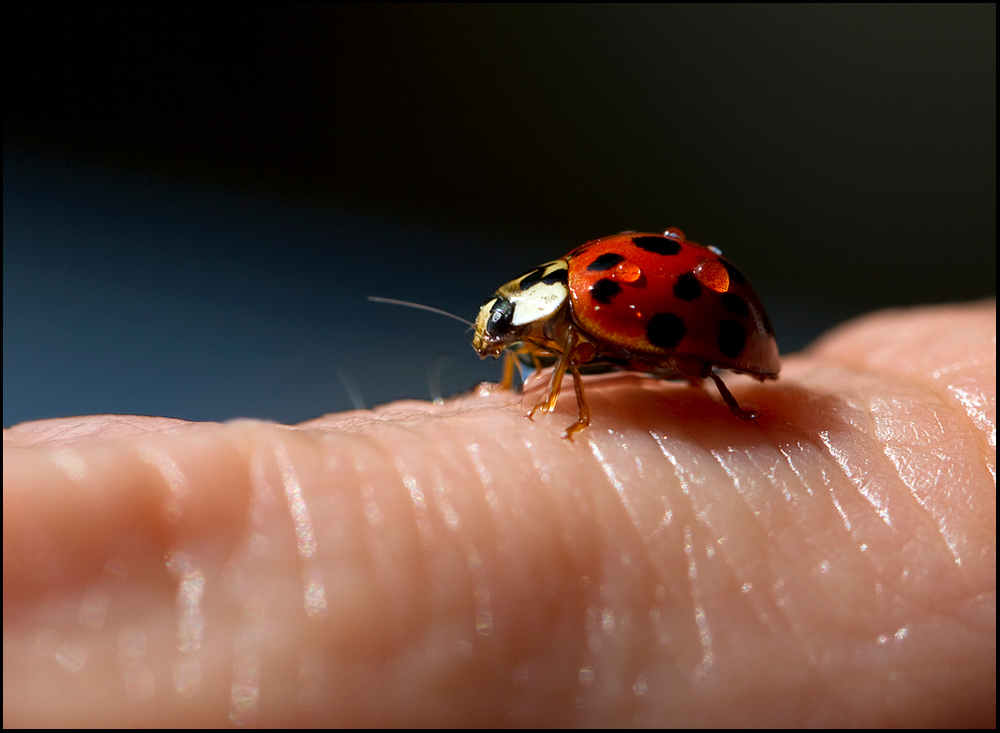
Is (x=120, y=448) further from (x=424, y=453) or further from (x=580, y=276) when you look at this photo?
(x=580, y=276)

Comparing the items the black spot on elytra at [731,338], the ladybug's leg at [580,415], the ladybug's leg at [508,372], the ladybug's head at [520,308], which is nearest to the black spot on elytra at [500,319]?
the ladybug's head at [520,308]

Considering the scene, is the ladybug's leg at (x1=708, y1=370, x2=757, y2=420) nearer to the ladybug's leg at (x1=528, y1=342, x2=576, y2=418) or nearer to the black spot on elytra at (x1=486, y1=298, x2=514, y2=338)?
the ladybug's leg at (x1=528, y1=342, x2=576, y2=418)

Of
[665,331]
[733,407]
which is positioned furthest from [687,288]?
[733,407]

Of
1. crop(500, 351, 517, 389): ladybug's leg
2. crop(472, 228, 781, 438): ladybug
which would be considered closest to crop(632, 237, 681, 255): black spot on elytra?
crop(472, 228, 781, 438): ladybug

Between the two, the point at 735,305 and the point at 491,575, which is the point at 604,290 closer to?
the point at 735,305

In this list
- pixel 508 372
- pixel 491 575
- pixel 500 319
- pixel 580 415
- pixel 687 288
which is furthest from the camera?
pixel 508 372

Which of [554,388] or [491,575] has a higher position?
[554,388]

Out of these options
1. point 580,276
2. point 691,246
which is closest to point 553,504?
point 580,276
